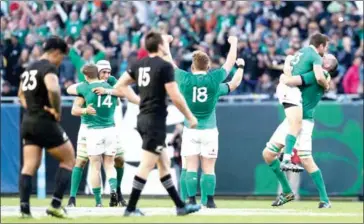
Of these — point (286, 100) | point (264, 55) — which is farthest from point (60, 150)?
point (264, 55)

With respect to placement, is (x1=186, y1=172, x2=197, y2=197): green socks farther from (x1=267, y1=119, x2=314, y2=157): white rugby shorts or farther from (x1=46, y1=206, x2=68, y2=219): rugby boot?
(x1=46, y1=206, x2=68, y2=219): rugby boot

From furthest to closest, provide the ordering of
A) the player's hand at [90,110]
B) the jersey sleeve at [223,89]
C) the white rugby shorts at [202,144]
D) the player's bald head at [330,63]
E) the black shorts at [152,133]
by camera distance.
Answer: the player's bald head at [330,63]
the player's hand at [90,110]
the jersey sleeve at [223,89]
the white rugby shorts at [202,144]
the black shorts at [152,133]

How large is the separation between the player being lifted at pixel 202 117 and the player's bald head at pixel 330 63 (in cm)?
241

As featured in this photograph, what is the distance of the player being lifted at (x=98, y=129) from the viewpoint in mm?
20891

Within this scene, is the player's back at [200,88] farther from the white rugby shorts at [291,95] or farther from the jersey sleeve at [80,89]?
the jersey sleeve at [80,89]

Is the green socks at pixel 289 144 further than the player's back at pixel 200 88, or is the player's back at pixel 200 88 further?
the green socks at pixel 289 144

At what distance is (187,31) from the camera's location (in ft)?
104

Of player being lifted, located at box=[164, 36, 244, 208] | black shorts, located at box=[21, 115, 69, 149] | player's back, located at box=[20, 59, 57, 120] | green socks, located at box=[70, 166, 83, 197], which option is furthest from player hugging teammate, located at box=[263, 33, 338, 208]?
player's back, located at box=[20, 59, 57, 120]

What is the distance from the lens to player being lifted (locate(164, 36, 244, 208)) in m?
19.6

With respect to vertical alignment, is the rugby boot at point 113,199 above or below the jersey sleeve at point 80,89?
below

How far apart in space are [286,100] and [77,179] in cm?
408

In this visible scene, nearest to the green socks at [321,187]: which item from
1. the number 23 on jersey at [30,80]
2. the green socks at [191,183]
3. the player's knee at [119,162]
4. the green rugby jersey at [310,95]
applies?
the green rugby jersey at [310,95]

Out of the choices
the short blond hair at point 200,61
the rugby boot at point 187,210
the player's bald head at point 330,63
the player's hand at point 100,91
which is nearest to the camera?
the rugby boot at point 187,210

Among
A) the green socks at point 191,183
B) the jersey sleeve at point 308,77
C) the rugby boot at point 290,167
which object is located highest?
the jersey sleeve at point 308,77
